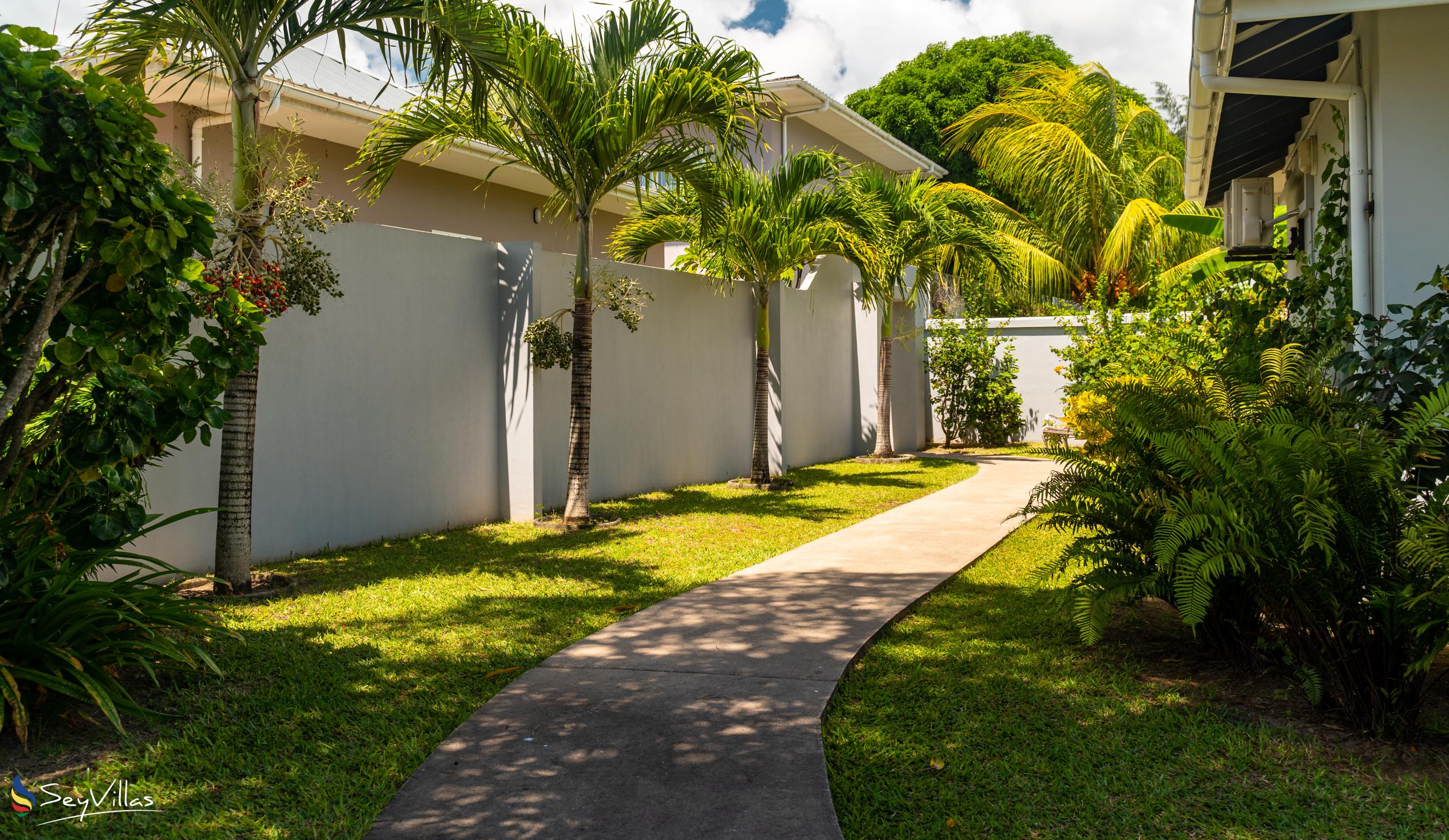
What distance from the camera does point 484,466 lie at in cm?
921

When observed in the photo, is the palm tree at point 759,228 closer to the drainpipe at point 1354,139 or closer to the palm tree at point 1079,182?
the drainpipe at point 1354,139

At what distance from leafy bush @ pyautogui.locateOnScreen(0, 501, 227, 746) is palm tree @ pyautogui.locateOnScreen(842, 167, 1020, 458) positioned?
30.5 feet

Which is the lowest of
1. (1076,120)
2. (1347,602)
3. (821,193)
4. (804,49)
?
(1347,602)

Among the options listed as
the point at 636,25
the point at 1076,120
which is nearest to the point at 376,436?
the point at 636,25

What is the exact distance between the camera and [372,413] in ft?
26.4

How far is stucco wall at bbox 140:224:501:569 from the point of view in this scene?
23.4ft

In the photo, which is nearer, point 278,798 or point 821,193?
point 278,798

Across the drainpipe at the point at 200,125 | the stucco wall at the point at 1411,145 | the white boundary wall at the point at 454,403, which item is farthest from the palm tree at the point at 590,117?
the stucco wall at the point at 1411,145

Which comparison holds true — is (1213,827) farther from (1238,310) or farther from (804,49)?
(804,49)

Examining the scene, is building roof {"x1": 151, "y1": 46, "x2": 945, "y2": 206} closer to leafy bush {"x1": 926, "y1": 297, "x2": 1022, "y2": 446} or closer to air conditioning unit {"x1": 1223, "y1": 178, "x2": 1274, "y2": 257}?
leafy bush {"x1": 926, "y1": 297, "x2": 1022, "y2": 446}

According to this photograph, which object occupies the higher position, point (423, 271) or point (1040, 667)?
point (423, 271)

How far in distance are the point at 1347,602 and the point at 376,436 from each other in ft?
21.3

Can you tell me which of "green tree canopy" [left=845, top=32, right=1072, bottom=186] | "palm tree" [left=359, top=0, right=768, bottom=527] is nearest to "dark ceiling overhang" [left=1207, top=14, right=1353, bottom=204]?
"palm tree" [left=359, top=0, right=768, bottom=527]

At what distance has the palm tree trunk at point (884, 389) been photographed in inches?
623
